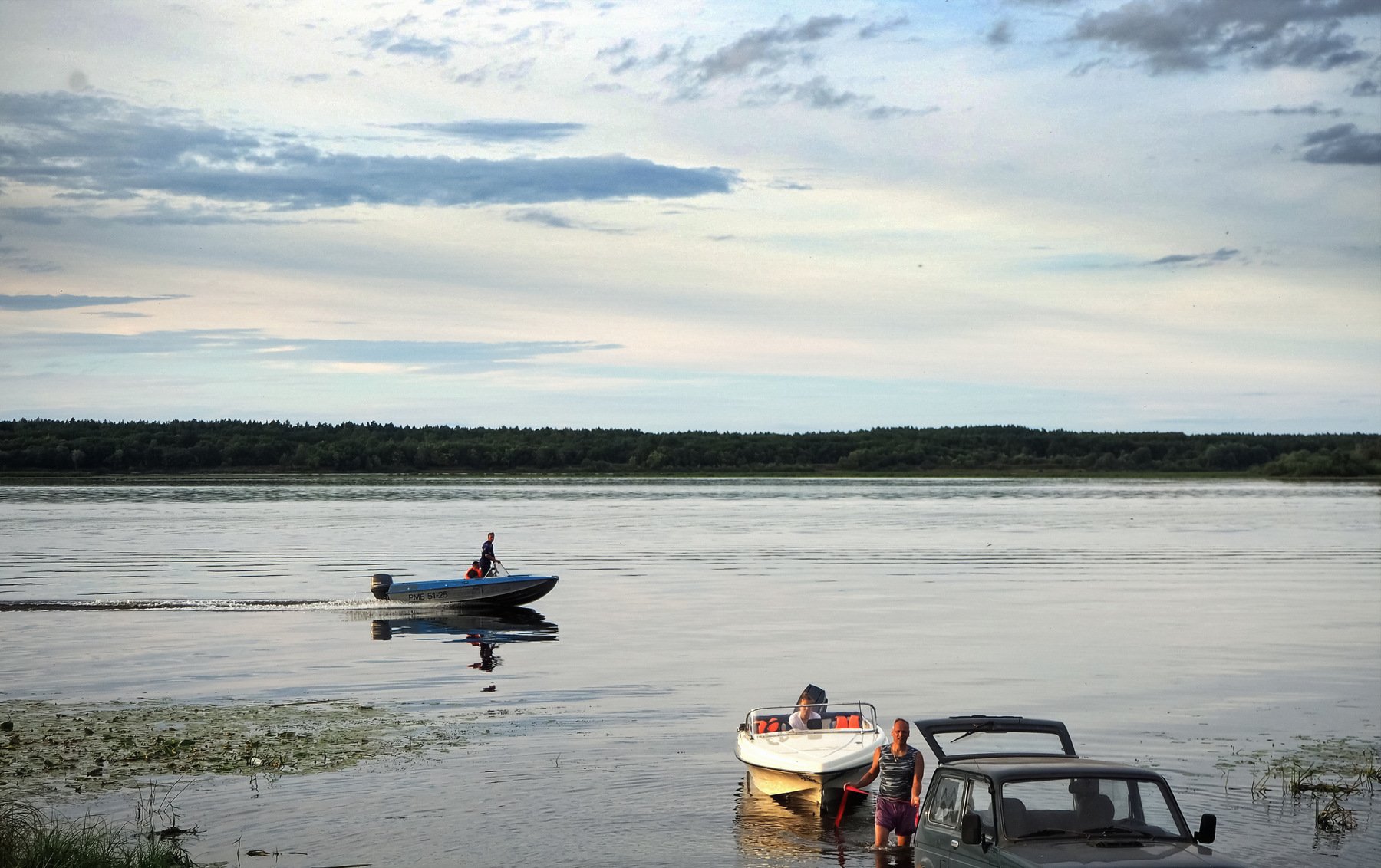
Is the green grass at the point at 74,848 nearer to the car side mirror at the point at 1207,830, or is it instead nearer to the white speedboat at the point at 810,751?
the white speedboat at the point at 810,751

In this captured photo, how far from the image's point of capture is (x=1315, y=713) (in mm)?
31625

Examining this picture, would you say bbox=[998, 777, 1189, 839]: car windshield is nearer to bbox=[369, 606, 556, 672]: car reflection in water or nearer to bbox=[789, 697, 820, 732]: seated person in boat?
bbox=[789, 697, 820, 732]: seated person in boat

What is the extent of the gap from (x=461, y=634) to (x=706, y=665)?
48.2 ft

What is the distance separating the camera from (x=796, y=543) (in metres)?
93.0

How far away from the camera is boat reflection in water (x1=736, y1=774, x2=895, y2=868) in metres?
20.1

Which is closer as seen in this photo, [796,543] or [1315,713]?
[1315,713]

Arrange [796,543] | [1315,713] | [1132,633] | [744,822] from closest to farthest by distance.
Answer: [744,822] < [1315,713] < [1132,633] < [796,543]

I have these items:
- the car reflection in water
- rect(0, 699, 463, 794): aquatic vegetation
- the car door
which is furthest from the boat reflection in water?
the car reflection in water

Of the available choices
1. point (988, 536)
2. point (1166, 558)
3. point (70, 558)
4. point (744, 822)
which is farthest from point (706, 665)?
point (988, 536)

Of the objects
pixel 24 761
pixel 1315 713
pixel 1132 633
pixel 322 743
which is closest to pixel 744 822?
pixel 322 743

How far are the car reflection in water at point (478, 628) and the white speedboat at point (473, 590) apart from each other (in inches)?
26.2

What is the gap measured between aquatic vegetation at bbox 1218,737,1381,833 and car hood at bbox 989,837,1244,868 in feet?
32.3

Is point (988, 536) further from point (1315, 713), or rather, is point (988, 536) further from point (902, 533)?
point (1315, 713)

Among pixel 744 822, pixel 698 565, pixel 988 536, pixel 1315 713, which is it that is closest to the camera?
pixel 744 822
